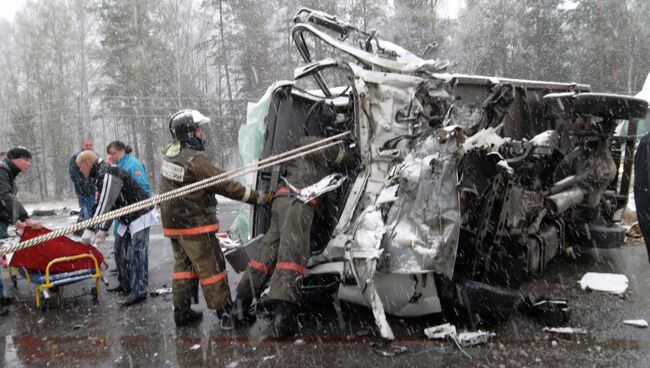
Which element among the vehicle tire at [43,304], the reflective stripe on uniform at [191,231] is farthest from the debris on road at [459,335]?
the vehicle tire at [43,304]

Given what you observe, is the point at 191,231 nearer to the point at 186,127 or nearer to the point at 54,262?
the point at 186,127

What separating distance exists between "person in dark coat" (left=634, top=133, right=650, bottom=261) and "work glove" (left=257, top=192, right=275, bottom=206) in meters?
2.71

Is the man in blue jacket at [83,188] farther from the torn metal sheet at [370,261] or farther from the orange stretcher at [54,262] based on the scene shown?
the torn metal sheet at [370,261]

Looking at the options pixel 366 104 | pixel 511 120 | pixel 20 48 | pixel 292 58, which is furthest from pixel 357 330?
pixel 20 48

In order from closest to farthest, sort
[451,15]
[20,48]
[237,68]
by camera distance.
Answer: [451,15] < [237,68] < [20,48]

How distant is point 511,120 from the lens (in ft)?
18.0

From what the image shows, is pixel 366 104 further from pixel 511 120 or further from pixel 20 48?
pixel 20 48

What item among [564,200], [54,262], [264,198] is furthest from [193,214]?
[564,200]

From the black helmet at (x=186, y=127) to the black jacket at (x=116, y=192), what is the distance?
4.01 ft

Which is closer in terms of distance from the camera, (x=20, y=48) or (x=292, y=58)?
(x=292, y=58)

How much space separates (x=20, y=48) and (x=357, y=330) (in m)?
36.1

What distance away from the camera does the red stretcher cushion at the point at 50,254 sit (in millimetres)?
4582

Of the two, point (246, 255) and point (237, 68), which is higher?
point (237, 68)

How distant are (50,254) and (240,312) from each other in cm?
233
